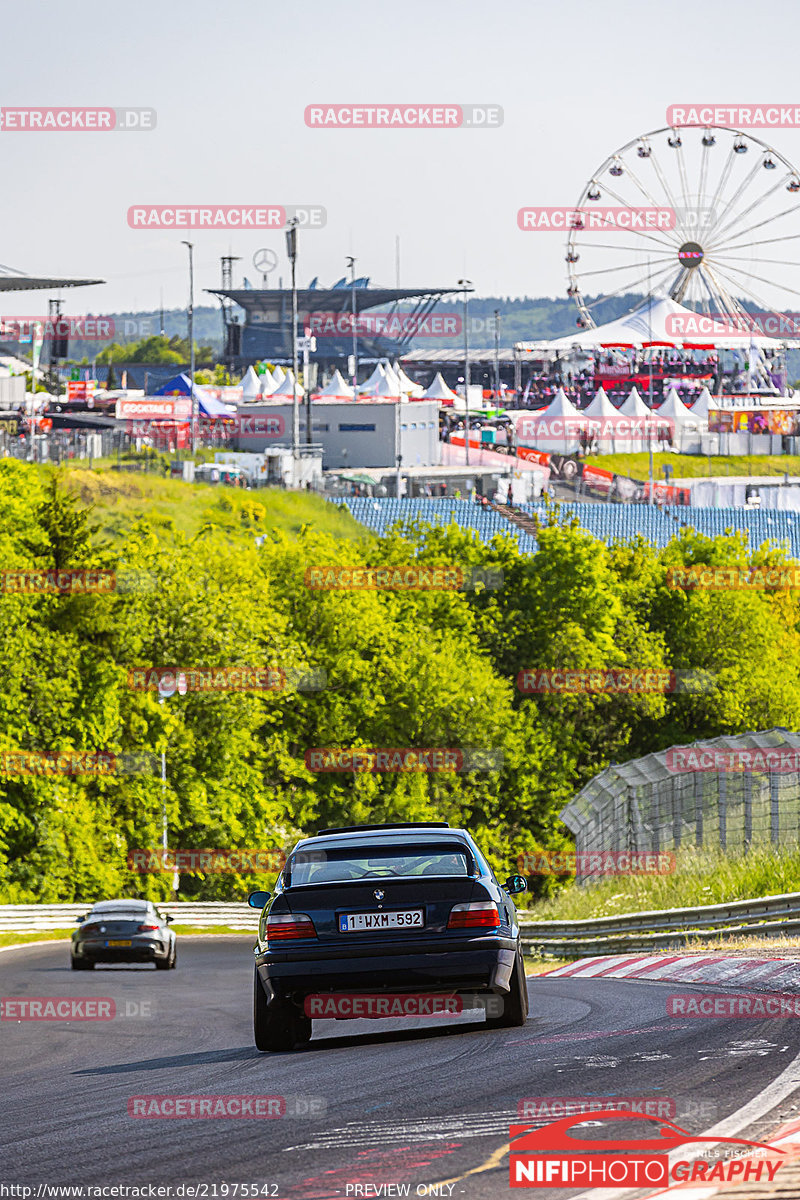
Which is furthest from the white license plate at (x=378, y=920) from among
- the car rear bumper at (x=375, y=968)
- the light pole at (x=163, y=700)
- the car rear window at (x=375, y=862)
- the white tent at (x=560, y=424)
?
the white tent at (x=560, y=424)

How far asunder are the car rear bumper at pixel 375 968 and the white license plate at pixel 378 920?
122mm

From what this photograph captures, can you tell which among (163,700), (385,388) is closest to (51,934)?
(163,700)

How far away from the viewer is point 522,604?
2279 inches

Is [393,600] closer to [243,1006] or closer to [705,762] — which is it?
[705,762]

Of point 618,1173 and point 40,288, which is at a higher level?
point 40,288

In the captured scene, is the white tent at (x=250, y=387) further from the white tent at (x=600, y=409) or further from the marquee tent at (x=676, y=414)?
the marquee tent at (x=676, y=414)

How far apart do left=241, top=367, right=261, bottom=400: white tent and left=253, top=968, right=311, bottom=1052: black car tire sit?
122123mm

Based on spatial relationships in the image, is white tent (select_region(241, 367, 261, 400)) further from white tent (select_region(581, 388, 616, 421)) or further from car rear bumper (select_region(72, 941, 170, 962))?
car rear bumper (select_region(72, 941, 170, 962))

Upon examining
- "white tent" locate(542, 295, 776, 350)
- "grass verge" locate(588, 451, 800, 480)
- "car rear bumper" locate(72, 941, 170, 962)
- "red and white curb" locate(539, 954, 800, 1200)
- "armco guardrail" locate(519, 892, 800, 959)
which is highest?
"white tent" locate(542, 295, 776, 350)

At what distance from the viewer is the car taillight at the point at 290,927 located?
9.65m

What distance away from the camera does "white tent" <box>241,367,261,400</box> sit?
13138 cm

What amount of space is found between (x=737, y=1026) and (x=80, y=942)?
49.7 ft

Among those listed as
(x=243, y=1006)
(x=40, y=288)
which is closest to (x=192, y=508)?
(x=40, y=288)

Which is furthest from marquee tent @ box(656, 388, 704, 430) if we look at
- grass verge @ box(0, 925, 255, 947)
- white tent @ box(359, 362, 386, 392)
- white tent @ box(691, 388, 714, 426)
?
grass verge @ box(0, 925, 255, 947)
